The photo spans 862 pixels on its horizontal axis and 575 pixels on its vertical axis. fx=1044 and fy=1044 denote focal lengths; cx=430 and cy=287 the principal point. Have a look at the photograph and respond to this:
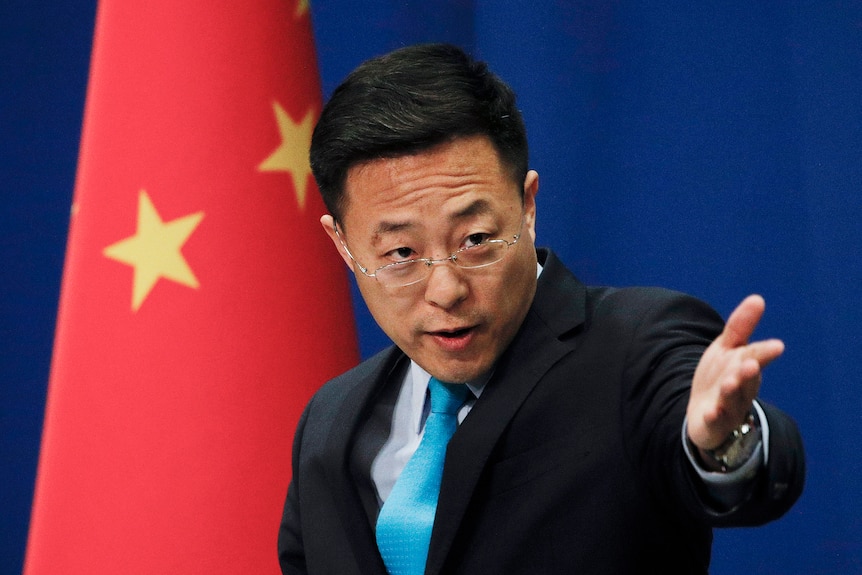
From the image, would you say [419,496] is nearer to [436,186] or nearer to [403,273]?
[403,273]

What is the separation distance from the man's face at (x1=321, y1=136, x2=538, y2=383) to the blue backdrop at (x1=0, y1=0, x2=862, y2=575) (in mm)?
1005

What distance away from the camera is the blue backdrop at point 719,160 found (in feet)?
6.72

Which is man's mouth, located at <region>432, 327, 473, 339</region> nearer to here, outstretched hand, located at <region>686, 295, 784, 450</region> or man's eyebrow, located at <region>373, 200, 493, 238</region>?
man's eyebrow, located at <region>373, 200, 493, 238</region>

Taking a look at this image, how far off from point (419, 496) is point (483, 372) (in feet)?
0.55

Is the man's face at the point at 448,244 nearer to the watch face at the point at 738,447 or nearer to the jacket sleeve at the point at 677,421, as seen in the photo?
the jacket sleeve at the point at 677,421

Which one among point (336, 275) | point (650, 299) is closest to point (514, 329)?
point (650, 299)

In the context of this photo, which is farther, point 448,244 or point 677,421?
point 448,244

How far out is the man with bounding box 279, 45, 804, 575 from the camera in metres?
1.14

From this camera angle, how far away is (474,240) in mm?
1249

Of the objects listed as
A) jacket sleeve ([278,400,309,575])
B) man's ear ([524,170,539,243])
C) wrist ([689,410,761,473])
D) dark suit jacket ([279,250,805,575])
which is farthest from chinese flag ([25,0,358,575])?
wrist ([689,410,761,473])

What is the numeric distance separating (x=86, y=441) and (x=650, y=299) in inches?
45.6

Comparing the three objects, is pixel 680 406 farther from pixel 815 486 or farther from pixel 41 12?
pixel 41 12

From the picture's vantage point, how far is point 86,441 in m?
1.91

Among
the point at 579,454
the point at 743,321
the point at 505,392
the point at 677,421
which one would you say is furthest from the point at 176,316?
the point at 743,321
